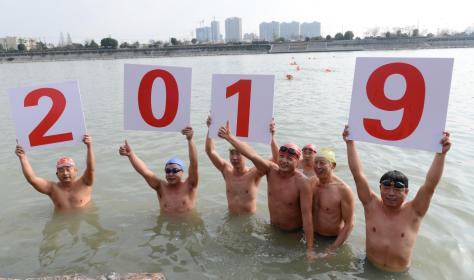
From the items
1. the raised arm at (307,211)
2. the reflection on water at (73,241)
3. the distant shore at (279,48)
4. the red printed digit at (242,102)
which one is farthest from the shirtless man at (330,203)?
the distant shore at (279,48)

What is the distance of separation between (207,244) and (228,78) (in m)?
2.67

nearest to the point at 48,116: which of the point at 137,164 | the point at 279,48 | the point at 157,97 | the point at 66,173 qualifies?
the point at 66,173

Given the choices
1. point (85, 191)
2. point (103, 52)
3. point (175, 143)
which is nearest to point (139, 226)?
point (85, 191)

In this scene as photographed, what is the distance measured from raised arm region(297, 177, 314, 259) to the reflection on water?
304 cm

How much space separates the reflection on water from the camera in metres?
5.85

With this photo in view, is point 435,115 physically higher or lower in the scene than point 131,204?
higher

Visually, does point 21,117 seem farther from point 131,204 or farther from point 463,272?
point 463,272

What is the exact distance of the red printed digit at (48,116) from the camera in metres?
6.05

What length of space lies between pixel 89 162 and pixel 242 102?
9.40 ft

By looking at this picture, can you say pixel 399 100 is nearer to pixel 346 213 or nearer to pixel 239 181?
pixel 346 213

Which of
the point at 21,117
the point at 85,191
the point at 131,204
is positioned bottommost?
the point at 131,204

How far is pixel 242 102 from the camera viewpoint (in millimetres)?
5805

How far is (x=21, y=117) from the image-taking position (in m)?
6.05

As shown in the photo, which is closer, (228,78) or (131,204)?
(228,78)
